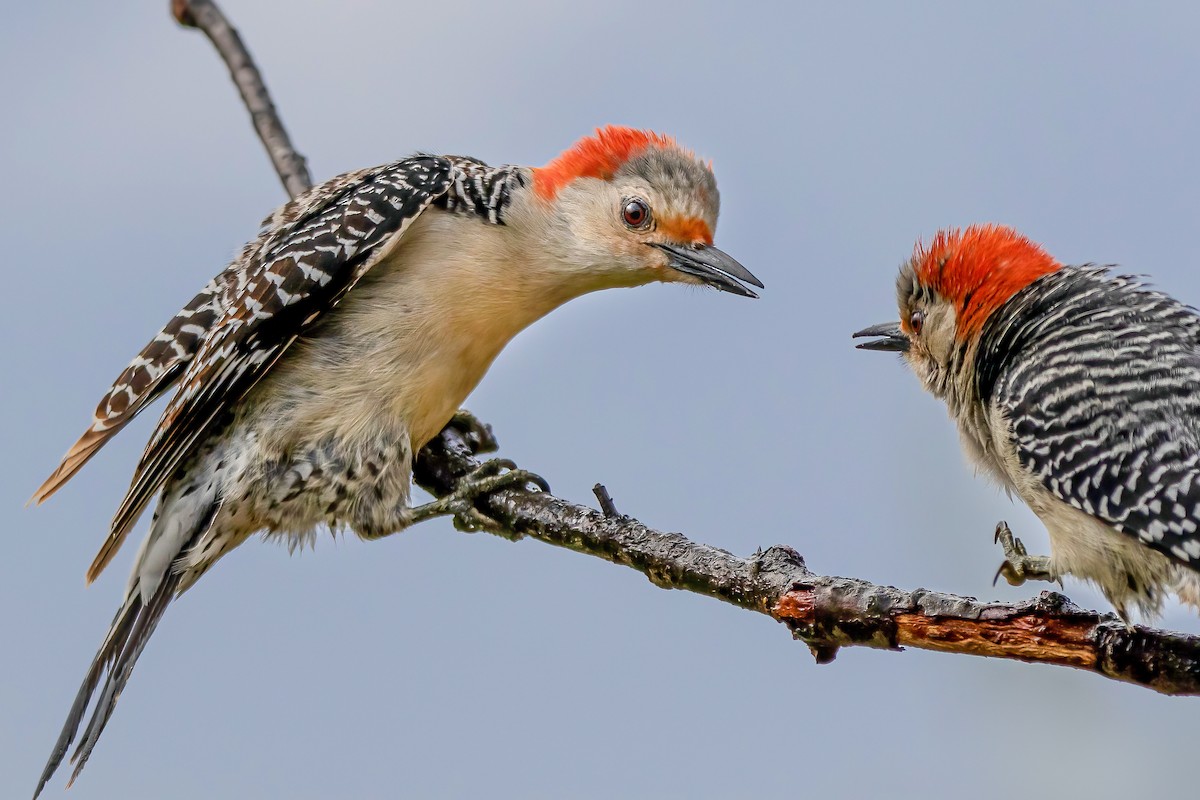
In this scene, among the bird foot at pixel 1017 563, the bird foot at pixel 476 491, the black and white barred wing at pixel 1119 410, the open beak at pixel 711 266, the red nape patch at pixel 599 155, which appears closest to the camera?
the black and white barred wing at pixel 1119 410

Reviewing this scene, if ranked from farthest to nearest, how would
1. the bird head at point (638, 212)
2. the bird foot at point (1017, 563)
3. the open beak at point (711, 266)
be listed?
the bird head at point (638, 212) < the open beak at point (711, 266) < the bird foot at point (1017, 563)

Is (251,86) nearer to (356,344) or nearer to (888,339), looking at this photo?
(356,344)

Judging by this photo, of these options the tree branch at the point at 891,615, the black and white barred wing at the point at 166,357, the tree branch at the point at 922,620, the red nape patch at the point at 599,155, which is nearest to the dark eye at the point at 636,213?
the red nape patch at the point at 599,155

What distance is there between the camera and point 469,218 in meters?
4.14

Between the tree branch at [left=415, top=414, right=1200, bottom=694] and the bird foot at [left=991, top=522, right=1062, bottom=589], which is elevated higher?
the bird foot at [left=991, top=522, right=1062, bottom=589]

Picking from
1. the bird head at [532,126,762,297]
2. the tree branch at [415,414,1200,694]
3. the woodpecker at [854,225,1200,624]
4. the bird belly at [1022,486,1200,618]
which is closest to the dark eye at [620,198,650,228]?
the bird head at [532,126,762,297]

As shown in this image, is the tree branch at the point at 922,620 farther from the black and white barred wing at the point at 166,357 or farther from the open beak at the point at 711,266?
the black and white barred wing at the point at 166,357

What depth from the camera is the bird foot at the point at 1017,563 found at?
339 cm

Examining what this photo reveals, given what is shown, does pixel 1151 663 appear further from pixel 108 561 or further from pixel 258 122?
pixel 258 122

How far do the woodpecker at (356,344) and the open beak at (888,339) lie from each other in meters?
0.41

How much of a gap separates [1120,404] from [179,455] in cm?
281

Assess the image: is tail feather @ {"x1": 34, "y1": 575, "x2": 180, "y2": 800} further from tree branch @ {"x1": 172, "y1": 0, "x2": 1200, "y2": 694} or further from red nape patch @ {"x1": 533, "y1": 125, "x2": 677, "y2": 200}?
red nape patch @ {"x1": 533, "y1": 125, "x2": 677, "y2": 200}

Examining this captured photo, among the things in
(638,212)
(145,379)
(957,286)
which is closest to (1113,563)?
(957,286)

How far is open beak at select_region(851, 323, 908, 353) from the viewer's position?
12.7 feet
